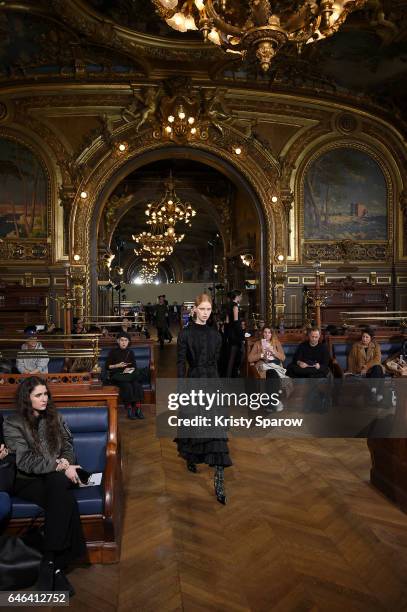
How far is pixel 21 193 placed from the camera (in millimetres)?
15219

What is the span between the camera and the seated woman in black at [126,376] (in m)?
7.56

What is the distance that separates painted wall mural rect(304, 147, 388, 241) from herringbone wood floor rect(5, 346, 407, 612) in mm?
11761

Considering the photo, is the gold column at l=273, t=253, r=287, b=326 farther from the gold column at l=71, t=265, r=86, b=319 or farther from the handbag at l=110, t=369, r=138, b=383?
the handbag at l=110, t=369, r=138, b=383

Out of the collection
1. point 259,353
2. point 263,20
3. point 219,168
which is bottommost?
point 259,353

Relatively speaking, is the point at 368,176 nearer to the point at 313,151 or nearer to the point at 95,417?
the point at 313,151

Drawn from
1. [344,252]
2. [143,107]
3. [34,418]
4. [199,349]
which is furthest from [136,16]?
[34,418]

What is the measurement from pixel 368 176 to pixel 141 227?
21.4 meters

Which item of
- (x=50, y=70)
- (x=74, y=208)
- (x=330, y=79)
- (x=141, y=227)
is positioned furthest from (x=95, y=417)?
(x=141, y=227)

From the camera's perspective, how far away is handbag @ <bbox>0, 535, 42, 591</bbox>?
119 inches

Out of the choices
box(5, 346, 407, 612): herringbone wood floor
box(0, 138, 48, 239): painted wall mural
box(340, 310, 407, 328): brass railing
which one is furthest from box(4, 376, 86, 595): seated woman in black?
box(0, 138, 48, 239): painted wall mural

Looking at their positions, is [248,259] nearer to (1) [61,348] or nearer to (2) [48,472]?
(1) [61,348]

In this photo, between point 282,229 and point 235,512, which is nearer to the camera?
point 235,512

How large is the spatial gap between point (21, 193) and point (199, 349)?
41.2ft

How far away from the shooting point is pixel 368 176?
16484 millimetres
